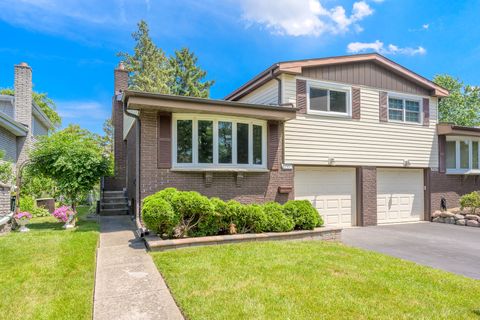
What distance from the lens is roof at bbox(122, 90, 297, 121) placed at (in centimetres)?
682

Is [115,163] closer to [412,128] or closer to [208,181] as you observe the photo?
[208,181]

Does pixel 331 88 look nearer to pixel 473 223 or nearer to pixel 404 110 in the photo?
pixel 404 110

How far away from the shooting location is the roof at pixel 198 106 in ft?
22.4

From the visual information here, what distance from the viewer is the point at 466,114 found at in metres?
28.0

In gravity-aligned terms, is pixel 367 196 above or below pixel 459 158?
below

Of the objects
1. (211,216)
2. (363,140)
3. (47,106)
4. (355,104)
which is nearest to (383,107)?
(355,104)

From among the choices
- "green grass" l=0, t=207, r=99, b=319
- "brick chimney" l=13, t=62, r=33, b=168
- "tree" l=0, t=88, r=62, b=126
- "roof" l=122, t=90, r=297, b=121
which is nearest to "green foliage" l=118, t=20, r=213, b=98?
"tree" l=0, t=88, r=62, b=126

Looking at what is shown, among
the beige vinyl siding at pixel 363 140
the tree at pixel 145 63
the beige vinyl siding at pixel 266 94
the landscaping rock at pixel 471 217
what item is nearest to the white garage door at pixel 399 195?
the beige vinyl siding at pixel 363 140

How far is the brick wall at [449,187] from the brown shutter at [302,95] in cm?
660

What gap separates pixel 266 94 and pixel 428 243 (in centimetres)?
675

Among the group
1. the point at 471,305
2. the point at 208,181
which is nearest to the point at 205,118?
the point at 208,181

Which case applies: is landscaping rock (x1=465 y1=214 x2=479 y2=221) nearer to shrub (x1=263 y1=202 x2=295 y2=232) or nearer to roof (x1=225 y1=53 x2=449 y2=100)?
roof (x1=225 y1=53 x2=449 y2=100)

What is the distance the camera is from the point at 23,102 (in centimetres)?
1409

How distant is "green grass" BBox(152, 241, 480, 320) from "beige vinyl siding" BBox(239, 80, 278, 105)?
18.8 feet
